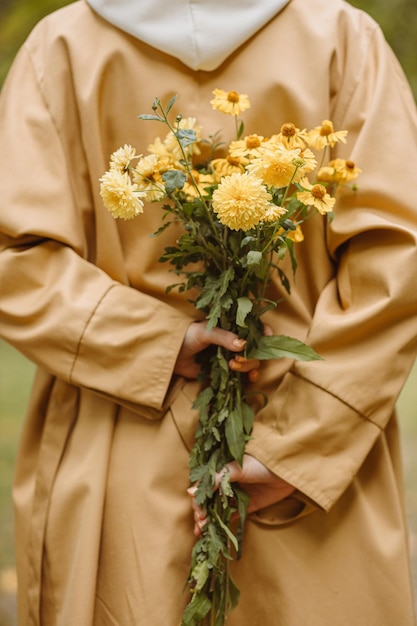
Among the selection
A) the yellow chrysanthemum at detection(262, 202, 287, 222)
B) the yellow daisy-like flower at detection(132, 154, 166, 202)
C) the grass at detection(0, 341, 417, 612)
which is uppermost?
the yellow chrysanthemum at detection(262, 202, 287, 222)

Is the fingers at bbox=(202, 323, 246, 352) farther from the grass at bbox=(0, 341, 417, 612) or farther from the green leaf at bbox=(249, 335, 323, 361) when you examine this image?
the grass at bbox=(0, 341, 417, 612)

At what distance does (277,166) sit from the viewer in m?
1.44

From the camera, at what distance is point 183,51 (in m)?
1.75

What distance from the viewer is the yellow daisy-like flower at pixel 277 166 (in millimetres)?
1435

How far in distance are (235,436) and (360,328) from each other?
1.13ft

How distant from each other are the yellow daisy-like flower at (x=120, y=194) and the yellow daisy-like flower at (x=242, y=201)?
0.15 metres

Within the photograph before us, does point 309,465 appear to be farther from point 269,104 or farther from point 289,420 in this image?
point 269,104

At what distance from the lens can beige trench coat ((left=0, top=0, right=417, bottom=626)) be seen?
5.62 feet

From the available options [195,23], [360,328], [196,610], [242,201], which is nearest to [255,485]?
[196,610]

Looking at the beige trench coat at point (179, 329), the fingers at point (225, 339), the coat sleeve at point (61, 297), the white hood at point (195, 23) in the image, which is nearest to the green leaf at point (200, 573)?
the beige trench coat at point (179, 329)

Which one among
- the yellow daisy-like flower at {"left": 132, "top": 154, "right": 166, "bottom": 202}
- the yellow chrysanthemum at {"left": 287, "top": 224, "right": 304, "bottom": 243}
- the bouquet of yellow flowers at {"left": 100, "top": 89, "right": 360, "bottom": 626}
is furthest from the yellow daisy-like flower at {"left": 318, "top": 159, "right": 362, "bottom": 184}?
the yellow daisy-like flower at {"left": 132, "top": 154, "right": 166, "bottom": 202}

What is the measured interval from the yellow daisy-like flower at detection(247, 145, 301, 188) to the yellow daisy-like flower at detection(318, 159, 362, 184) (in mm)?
220

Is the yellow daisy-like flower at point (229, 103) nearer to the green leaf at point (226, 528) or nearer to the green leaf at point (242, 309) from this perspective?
the green leaf at point (242, 309)

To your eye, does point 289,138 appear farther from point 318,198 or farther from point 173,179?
point 173,179
